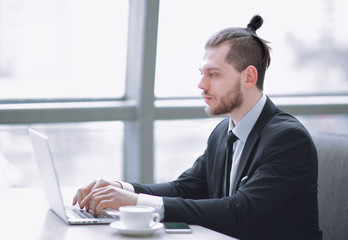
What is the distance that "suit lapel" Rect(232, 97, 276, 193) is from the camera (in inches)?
84.5

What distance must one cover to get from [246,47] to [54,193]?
3.13 ft

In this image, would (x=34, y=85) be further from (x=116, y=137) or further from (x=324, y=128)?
(x=324, y=128)

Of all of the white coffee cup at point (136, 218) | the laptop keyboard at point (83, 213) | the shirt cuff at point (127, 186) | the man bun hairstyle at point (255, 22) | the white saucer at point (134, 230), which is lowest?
the laptop keyboard at point (83, 213)

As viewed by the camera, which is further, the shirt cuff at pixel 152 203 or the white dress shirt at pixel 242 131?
the white dress shirt at pixel 242 131

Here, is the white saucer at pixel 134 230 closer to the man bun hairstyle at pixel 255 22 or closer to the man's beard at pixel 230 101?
the man's beard at pixel 230 101

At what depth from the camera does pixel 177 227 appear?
180 centimetres

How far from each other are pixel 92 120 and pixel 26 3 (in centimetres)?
90

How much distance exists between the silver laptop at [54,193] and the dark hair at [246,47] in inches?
31.2

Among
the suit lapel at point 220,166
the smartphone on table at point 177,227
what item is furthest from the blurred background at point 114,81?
the smartphone on table at point 177,227

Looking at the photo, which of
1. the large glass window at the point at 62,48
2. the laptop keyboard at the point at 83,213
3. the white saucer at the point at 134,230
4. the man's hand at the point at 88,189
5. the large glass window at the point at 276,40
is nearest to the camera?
the white saucer at the point at 134,230

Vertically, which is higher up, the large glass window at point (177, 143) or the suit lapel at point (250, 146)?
the suit lapel at point (250, 146)

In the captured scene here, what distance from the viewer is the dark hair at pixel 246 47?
230cm

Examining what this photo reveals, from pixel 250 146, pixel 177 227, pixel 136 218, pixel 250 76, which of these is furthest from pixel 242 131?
pixel 136 218

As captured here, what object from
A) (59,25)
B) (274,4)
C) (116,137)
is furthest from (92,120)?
(274,4)
